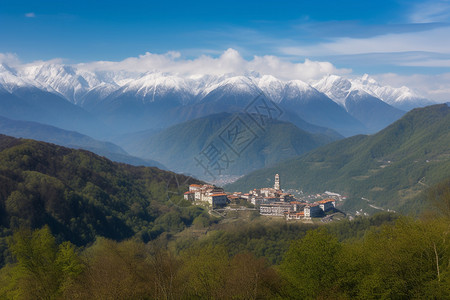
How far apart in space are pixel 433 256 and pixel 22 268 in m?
31.1

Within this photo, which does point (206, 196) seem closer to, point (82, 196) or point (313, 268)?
point (82, 196)

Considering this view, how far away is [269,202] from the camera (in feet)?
324

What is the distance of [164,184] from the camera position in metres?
118

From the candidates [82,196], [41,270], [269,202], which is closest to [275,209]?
[269,202]

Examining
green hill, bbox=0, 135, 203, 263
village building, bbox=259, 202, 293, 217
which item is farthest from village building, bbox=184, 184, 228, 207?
village building, bbox=259, 202, 293, 217

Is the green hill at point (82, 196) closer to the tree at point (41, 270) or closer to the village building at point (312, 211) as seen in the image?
the village building at point (312, 211)

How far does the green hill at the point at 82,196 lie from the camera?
246ft

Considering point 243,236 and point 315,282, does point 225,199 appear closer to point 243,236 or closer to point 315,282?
point 243,236

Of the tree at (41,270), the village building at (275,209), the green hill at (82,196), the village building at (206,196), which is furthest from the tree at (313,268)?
the village building at (206,196)

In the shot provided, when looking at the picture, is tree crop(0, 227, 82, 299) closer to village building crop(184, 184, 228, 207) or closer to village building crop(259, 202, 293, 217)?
village building crop(259, 202, 293, 217)

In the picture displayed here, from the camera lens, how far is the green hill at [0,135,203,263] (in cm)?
7512

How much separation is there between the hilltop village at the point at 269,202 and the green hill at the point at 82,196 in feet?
15.5

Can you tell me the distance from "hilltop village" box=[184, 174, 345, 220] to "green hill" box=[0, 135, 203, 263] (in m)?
4.72

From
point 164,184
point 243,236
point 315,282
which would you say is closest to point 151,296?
point 315,282
